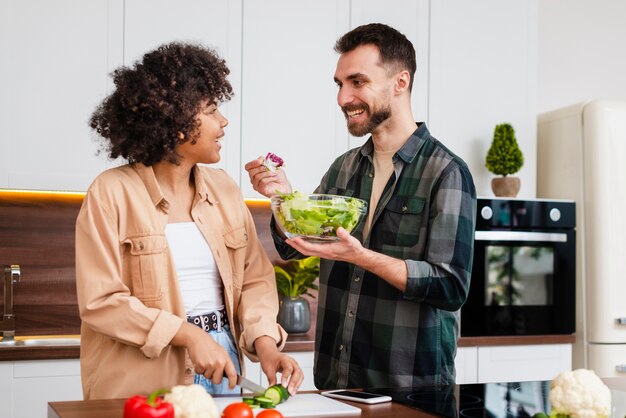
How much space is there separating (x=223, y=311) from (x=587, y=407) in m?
0.80

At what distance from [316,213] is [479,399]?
0.51 m

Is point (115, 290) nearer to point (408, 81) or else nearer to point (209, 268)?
point (209, 268)

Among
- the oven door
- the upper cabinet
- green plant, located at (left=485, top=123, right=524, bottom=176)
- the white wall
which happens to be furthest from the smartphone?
the white wall

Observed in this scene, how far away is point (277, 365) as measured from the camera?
1688 mm

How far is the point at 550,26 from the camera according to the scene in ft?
14.4

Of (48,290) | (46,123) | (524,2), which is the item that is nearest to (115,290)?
(46,123)

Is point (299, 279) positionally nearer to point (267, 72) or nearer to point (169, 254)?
point (267, 72)

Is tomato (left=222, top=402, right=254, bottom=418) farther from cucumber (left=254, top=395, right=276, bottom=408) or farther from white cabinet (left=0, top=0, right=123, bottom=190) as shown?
white cabinet (left=0, top=0, right=123, bottom=190)

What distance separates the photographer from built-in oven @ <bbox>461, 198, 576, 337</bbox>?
3564 millimetres

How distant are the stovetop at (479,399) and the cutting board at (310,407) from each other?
138 mm

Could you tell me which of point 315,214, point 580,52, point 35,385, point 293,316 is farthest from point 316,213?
point 580,52

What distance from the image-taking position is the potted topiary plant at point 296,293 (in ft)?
11.1

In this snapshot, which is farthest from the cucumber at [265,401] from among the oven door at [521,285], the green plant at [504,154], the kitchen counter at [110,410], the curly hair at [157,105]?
the green plant at [504,154]

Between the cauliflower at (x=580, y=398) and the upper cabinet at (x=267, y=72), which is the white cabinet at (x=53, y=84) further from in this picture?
the cauliflower at (x=580, y=398)
